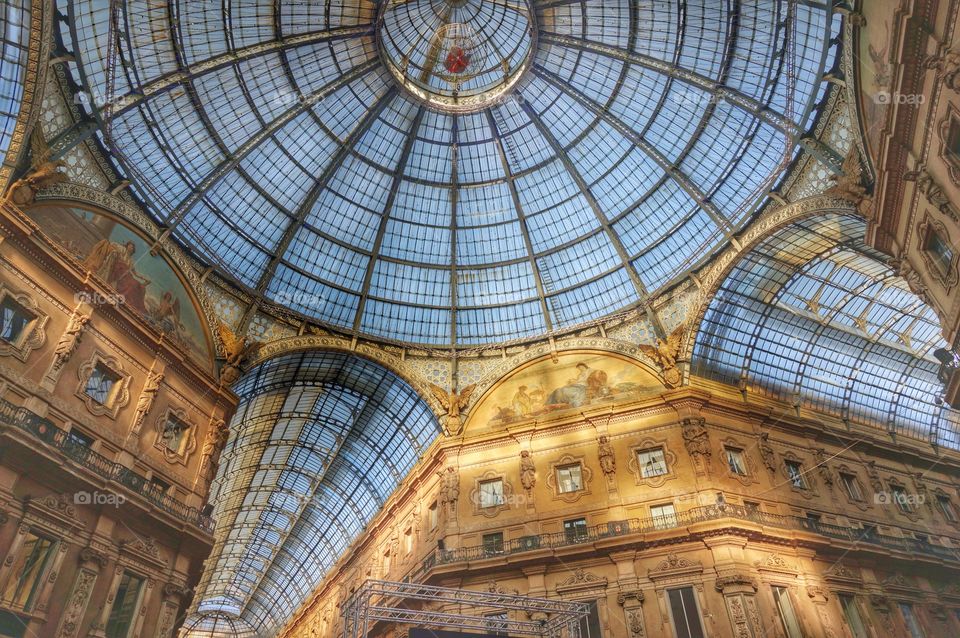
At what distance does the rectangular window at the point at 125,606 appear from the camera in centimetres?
2411

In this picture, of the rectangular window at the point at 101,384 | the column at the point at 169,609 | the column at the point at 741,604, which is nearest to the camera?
the column at the point at 169,609

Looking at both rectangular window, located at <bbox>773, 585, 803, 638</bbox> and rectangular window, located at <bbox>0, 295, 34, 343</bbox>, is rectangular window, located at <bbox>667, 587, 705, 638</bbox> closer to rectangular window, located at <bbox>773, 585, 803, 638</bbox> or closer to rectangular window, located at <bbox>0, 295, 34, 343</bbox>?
rectangular window, located at <bbox>773, 585, 803, 638</bbox>

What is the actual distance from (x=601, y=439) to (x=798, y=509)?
11.1 meters

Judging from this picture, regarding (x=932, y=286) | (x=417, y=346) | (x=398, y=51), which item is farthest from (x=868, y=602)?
(x=398, y=51)

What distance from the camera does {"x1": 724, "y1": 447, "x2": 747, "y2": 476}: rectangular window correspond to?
32.8 metres

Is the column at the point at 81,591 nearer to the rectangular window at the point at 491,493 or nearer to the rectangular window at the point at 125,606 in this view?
the rectangular window at the point at 125,606

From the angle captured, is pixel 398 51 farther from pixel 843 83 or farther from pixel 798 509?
pixel 798 509

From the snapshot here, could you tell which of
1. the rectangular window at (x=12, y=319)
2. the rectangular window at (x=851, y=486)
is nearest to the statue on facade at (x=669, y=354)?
the rectangular window at (x=851, y=486)

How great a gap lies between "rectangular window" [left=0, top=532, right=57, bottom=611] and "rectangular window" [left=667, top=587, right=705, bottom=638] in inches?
1003

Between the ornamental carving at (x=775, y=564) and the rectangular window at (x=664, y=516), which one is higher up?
the rectangular window at (x=664, y=516)

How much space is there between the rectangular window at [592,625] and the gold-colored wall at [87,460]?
1807cm

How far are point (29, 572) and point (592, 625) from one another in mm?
22945

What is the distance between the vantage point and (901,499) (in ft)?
125

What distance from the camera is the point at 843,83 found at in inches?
984
